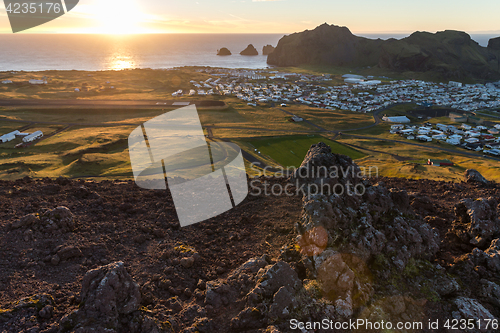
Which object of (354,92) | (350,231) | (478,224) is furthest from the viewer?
(354,92)

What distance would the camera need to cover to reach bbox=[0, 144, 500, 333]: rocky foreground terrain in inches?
459

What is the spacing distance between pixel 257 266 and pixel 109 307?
6.96 metres

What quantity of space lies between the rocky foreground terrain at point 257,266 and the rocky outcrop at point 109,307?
4 cm

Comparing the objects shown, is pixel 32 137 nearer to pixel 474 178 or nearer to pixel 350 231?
pixel 350 231

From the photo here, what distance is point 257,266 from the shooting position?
1451 centimetres

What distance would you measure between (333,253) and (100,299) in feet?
33.5

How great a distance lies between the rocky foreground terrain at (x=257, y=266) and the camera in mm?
11664

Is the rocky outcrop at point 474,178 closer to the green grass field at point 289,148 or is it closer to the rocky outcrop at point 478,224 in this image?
the rocky outcrop at point 478,224

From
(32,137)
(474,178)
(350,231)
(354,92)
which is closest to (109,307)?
(350,231)

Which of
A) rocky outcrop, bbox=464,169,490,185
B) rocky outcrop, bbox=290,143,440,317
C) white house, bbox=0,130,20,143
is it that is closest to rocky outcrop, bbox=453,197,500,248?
rocky outcrop, bbox=290,143,440,317

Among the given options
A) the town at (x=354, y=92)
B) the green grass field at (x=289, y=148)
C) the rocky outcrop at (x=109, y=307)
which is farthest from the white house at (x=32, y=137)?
the town at (x=354, y=92)

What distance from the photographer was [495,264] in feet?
46.2

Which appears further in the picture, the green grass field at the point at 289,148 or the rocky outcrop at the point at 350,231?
the green grass field at the point at 289,148

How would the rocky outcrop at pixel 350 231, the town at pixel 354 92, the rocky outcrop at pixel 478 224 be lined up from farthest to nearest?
the town at pixel 354 92
the rocky outcrop at pixel 478 224
the rocky outcrop at pixel 350 231
